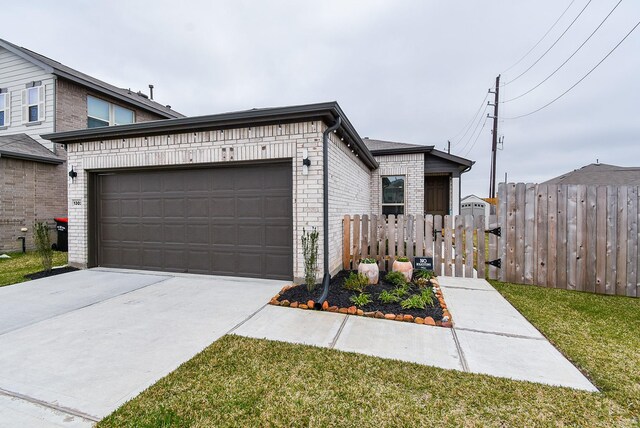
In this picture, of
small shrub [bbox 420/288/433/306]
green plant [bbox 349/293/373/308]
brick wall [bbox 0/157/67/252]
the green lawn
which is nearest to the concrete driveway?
the green lawn

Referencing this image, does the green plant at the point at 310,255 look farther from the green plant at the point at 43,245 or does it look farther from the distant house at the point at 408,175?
the distant house at the point at 408,175

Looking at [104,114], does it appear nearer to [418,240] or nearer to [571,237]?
[418,240]

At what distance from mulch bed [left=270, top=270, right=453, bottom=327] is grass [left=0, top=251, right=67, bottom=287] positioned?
5.63 meters

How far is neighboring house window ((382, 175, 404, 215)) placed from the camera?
10.8 metres

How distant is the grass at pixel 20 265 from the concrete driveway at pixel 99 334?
2.57 feet

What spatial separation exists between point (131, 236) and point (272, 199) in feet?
12.1

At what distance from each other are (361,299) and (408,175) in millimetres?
7409

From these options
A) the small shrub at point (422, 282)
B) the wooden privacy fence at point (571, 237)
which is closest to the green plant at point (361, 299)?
the small shrub at point (422, 282)

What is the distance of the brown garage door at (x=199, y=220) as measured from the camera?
17.9ft

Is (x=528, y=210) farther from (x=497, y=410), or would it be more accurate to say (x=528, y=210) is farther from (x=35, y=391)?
(x=35, y=391)

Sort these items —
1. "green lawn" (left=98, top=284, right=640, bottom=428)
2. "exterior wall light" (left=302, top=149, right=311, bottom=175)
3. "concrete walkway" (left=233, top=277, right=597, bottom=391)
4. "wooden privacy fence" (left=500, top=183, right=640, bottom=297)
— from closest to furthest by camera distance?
"green lawn" (left=98, top=284, right=640, bottom=428), "concrete walkway" (left=233, top=277, right=597, bottom=391), "wooden privacy fence" (left=500, top=183, right=640, bottom=297), "exterior wall light" (left=302, top=149, right=311, bottom=175)

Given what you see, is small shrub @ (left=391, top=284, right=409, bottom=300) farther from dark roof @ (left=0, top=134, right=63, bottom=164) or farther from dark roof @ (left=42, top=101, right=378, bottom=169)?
dark roof @ (left=0, top=134, right=63, bottom=164)

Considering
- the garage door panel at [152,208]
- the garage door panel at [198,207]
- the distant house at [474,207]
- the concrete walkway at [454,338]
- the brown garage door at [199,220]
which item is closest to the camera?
the concrete walkway at [454,338]

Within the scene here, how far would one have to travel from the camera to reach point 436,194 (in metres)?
12.0
